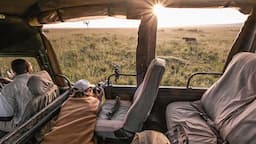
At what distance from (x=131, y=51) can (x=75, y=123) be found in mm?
1834

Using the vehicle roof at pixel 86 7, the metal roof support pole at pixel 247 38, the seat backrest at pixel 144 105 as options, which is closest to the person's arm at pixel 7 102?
the vehicle roof at pixel 86 7

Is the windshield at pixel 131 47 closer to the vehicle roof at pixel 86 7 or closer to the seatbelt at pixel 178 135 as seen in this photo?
the vehicle roof at pixel 86 7

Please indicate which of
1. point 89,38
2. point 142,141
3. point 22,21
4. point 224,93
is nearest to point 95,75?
point 89,38

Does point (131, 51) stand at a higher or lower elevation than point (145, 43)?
lower

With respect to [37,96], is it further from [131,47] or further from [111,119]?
[131,47]

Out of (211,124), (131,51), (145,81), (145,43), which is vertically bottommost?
(211,124)

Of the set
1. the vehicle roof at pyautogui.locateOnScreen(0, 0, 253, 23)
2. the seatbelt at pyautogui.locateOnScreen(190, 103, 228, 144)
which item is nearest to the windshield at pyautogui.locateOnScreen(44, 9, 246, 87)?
the vehicle roof at pyautogui.locateOnScreen(0, 0, 253, 23)

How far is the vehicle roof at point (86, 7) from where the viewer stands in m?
2.56

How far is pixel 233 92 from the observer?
2268mm

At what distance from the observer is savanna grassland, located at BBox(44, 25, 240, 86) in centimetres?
329

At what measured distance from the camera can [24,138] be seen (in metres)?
1.74

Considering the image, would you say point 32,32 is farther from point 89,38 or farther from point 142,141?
point 142,141

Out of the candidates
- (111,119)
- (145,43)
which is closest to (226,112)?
(111,119)

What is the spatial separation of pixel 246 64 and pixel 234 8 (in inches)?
27.8
